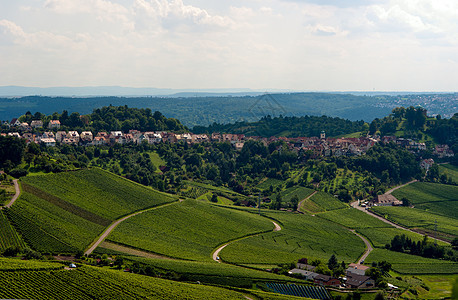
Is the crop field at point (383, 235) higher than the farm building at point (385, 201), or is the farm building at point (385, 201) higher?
the farm building at point (385, 201)

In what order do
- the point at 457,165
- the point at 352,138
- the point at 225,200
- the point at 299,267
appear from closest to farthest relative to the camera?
the point at 299,267
the point at 225,200
the point at 457,165
the point at 352,138

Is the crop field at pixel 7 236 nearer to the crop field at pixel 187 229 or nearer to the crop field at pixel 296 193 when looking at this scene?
the crop field at pixel 187 229

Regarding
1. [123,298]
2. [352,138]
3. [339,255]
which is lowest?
[339,255]

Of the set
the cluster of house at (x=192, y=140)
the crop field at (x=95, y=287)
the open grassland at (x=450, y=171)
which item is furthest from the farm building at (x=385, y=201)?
the crop field at (x=95, y=287)

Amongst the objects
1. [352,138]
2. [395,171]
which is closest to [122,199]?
[395,171]

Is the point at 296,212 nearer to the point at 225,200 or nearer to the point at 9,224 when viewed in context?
the point at 225,200

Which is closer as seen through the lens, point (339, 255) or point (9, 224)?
point (9, 224)
